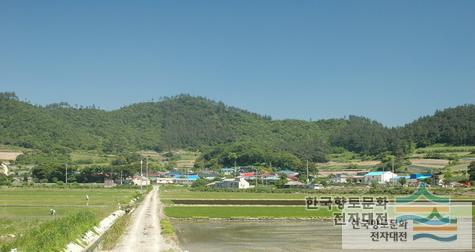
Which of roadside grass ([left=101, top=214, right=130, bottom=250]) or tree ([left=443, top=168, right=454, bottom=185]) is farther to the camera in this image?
tree ([left=443, top=168, right=454, bottom=185])

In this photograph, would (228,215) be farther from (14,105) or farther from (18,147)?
(14,105)

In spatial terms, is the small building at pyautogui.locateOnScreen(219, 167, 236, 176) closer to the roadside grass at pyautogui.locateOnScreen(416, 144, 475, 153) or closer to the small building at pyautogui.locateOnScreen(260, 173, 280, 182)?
the small building at pyautogui.locateOnScreen(260, 173, 280, 182)

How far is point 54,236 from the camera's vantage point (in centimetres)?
2197

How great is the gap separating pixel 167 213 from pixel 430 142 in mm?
A: 118533

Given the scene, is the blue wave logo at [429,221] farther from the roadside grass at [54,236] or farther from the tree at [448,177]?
the tree at [448,177]

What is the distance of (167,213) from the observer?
44.1 metres

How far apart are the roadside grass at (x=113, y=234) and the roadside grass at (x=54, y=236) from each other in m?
1.08

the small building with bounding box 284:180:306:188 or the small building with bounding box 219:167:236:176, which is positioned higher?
the small building with bounding box 219:167:236:176

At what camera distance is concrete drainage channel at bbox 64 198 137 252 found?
75.9ft

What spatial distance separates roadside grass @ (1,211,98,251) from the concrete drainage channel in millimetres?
228

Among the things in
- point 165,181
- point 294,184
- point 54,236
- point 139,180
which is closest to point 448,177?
point 294,184

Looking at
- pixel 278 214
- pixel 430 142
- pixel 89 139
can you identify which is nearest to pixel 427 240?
pixel 278 214

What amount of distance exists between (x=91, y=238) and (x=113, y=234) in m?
1.90

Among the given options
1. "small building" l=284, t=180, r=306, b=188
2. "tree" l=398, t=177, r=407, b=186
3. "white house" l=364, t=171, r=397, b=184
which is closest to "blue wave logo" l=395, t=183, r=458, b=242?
"tree" l=398, t=177, r=407, b=186
